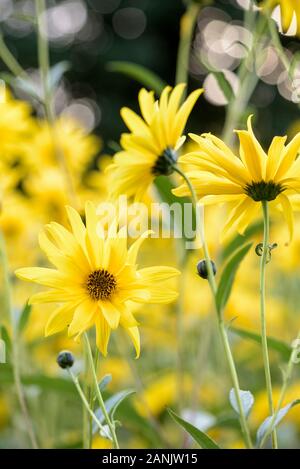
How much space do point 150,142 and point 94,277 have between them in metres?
0.13

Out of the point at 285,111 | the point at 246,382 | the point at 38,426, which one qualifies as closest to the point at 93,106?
the point at 285,111

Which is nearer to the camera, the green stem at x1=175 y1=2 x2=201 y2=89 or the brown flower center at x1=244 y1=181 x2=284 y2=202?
the brown flower center at x1=244 y1=181 x2=284 y2=202

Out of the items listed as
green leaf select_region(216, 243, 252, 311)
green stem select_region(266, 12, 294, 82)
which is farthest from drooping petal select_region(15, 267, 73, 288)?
green stem select_region(266, 12, 294, 82)

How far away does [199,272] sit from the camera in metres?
0.55

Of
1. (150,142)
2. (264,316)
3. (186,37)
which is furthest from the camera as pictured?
(186,37)

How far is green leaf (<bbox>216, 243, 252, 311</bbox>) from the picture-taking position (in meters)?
0.54

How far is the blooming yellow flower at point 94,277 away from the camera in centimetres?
49

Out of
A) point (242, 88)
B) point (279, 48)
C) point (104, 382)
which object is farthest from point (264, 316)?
point (242, 88)

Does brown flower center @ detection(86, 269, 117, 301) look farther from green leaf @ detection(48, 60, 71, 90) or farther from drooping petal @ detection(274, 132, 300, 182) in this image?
green leaf @ detection(48, 60, 71, 90)

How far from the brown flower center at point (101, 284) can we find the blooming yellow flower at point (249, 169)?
10 cm

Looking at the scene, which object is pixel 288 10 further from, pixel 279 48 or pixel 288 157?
pixel 288 157

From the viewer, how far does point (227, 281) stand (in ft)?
1.89

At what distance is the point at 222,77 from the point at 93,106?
6.00m

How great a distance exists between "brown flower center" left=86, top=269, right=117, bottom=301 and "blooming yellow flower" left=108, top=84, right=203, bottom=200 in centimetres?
11
